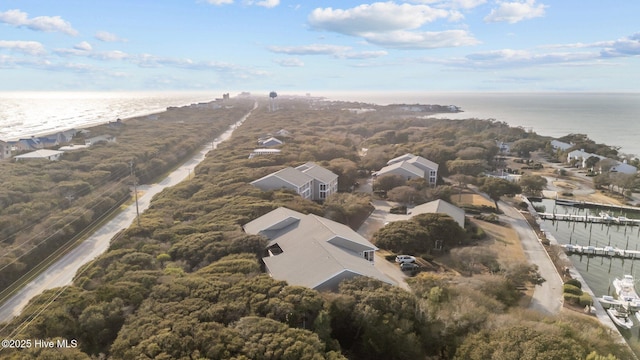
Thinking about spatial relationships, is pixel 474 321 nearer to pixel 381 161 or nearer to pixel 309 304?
pixel 309 304

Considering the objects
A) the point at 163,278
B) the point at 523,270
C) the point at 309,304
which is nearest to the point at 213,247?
the point at 163,278

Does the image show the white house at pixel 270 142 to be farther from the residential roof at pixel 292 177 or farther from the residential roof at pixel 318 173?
the residential roof at pixel 292 177

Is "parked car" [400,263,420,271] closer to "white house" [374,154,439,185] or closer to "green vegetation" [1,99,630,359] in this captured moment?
"green vegetation" [1,99,630,359]

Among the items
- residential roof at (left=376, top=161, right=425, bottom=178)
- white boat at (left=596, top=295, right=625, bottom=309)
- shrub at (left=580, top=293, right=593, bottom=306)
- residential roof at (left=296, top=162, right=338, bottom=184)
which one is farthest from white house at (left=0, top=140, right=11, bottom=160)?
white boat at (left=596, top=295, right=625, bottom=309)

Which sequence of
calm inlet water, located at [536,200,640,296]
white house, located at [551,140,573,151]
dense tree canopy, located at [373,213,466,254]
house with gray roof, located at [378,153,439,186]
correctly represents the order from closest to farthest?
dense tree canopy, located at [373,213,466,254], calm inlet water, located at [536,200,640,296], house with gray roof, located at [378,153,439,186], white house, located at [551,140,573,151]

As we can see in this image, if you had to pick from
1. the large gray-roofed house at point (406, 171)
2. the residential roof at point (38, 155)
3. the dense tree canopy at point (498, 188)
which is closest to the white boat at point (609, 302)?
the dense tree canopy at point (498, 188)

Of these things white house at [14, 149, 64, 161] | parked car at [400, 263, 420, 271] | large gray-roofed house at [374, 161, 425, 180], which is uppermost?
white house at [14, 149, 64, 161]
